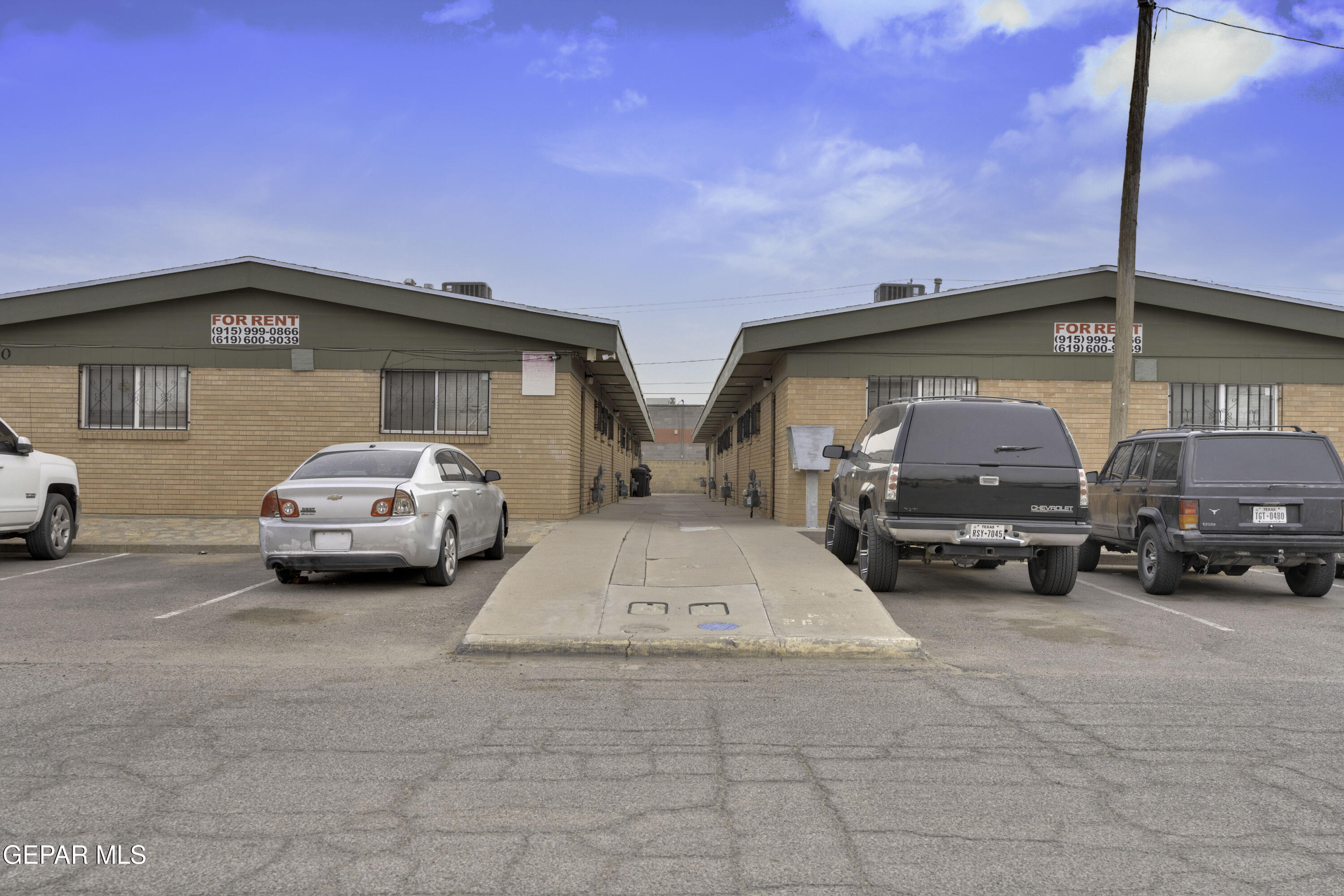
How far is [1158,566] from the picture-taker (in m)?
9.52

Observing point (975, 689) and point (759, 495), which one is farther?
point (759, 495)

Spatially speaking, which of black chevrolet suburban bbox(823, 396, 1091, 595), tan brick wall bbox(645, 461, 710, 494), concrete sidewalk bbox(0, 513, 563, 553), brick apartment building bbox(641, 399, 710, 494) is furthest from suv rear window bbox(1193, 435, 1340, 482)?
tan brick wall bbox(645, 461, 710, 494)

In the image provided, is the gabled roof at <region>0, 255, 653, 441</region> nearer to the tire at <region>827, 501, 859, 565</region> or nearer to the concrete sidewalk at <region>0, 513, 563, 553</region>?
the concrete sidewalk at <region>0, 513, 563, 553</region>

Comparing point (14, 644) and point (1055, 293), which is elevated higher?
point (1055, 293)

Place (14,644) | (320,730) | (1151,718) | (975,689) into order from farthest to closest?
1. (14,644)
2. (975,689)
3. (1151,718)
4. (320,730)

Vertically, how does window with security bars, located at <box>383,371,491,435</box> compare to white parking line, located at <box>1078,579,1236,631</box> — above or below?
above

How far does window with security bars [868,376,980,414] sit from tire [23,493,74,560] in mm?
12641

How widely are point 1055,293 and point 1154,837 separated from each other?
14786 millimetres

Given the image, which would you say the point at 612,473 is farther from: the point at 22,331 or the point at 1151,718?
the point at 1151,718

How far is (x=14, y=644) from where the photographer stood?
6.66m

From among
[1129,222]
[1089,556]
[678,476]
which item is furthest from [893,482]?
[678,476]

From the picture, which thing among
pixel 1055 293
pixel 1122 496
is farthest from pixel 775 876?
pixel 1055 293

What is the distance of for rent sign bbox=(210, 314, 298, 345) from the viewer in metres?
16.2

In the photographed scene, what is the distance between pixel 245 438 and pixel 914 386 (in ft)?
40.0
